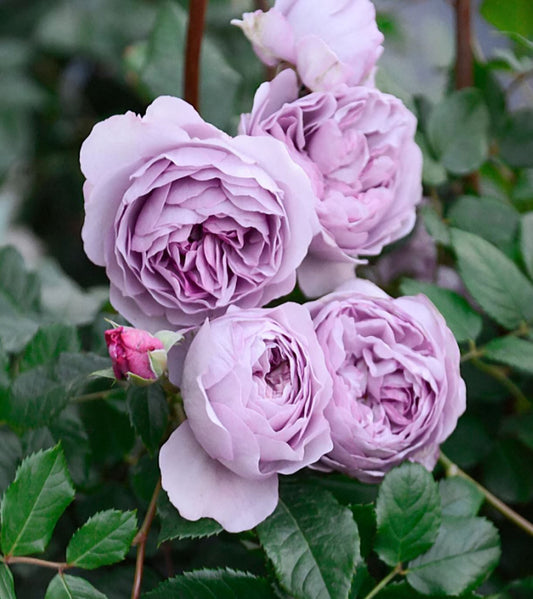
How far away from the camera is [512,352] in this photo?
47cm

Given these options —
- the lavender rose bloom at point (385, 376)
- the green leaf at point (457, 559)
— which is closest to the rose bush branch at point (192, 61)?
the lavender rose bloom at point (385, 376)

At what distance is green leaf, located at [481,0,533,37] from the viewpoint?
591mm

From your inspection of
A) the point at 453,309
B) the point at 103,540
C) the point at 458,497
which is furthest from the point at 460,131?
the point at 103,540

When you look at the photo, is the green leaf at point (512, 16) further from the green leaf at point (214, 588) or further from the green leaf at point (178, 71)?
the green leaf at point (214, 588)

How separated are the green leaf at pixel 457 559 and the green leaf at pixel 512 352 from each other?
9cm

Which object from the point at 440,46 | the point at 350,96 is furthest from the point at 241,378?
the point at 440,46

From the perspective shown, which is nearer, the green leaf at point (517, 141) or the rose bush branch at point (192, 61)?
the rose bush branch at point (192, 61)

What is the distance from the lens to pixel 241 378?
13.7 inches

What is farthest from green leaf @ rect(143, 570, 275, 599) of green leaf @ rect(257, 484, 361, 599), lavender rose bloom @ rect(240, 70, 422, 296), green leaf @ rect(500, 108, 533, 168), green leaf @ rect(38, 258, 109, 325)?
green leaf @ rect(500, 108, 533, 168)

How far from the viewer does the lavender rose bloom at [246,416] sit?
347mm

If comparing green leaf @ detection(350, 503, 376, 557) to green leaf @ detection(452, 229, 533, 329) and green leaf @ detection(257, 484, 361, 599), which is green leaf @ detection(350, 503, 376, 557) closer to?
green leaf @ detection(257, 484, 361, 599)

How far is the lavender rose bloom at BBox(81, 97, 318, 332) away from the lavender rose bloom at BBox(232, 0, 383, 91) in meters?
0.07

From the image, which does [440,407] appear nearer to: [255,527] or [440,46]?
[255,527]

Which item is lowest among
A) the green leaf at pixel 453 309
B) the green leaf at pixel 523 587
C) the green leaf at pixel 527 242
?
the green leaf at pixel 523 587
